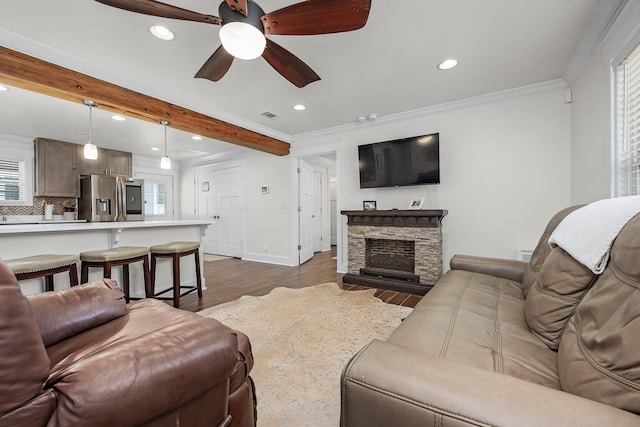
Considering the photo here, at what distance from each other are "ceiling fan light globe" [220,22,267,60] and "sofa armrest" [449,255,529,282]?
6.98 ft

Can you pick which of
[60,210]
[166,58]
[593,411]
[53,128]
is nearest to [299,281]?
[166,58]

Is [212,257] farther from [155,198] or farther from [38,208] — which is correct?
[38,208]

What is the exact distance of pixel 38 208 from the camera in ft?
15.9

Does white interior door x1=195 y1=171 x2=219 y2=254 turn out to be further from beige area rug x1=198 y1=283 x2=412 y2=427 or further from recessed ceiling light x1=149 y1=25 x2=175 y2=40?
recessed ceiling light x1=149 y1=25 x2=175 y2=40

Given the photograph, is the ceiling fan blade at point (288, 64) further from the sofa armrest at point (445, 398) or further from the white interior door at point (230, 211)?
the white interior door at point (230, 211)

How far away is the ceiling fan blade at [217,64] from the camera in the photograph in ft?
6.07

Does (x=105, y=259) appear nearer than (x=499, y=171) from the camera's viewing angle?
Yes

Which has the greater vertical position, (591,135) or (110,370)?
(591,135)

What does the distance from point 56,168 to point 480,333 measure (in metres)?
6.76

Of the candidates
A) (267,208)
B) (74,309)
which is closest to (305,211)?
(267,208)

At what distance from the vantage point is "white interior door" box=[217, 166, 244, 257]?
19.1 ft

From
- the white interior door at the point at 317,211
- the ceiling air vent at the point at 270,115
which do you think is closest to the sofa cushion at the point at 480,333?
the ceiling air vent at the point at 270,115

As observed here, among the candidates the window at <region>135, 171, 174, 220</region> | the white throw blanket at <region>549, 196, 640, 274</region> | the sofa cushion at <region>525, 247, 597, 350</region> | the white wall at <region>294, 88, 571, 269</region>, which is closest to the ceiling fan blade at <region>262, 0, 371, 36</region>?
the white throw blanket at <region>549, 196, 640, 274</region>

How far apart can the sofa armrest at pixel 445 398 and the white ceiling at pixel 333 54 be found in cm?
215
